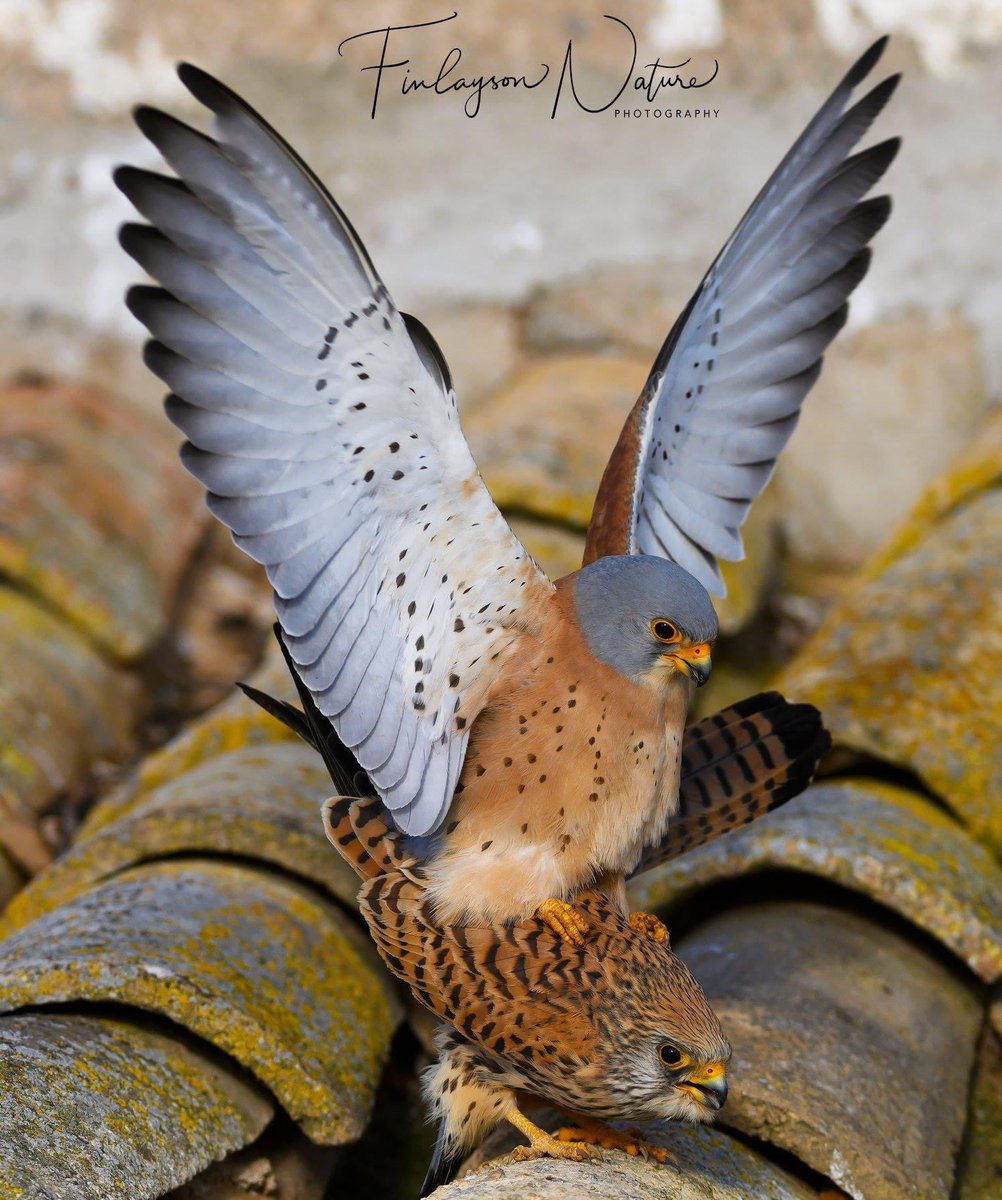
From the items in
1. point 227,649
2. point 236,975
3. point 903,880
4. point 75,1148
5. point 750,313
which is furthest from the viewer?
point 227,649

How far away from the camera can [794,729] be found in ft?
8.73

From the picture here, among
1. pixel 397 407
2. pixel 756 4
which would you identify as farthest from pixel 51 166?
pixel 397 407

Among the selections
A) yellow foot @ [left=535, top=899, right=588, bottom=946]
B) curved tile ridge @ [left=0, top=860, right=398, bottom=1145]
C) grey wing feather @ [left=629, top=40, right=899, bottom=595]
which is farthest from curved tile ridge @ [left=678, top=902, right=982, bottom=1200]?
grey wing feather @ [left=629, top=40, right=899, bottom=595]

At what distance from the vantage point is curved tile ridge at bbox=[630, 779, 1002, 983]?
2.87 metres

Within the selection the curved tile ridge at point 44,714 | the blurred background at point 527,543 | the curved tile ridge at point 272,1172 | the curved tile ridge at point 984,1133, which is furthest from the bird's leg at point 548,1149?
the curved tile ridge at point 44,714

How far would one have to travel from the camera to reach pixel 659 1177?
216 centimetres

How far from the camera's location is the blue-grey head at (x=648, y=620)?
2354mm

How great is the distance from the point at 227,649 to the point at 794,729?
289cm

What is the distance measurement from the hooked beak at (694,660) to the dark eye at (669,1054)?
1.98ft

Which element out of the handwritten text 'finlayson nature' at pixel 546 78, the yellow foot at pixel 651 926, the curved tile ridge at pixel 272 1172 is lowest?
the curved tile ridge at pixel 272 1172

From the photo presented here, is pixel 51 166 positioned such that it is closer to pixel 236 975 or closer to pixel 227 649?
pixel 227 649

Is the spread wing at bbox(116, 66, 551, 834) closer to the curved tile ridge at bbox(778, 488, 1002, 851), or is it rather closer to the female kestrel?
the female kestrel

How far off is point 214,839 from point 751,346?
162cm

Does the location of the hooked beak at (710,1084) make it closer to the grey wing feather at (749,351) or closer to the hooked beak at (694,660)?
the hooked beak at (694,660)
